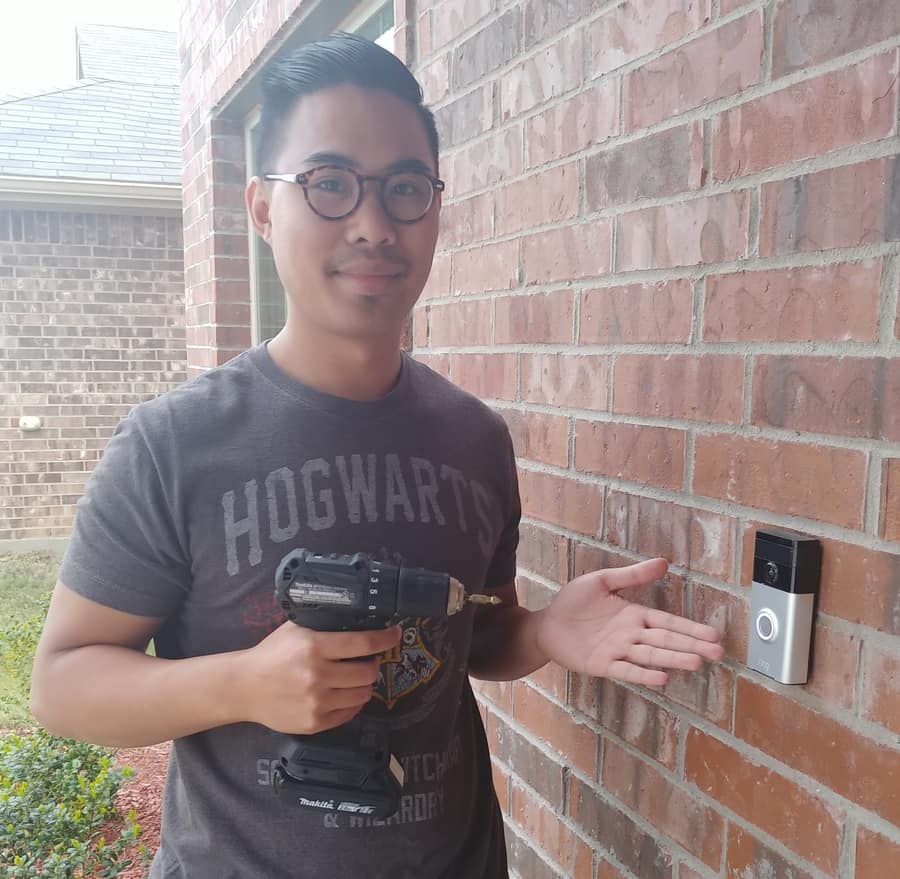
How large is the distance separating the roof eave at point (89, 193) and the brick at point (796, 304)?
25.0ft

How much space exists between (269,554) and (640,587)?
693 mm

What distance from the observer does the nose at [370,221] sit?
4.29 ft

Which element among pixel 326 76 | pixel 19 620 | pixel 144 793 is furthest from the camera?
pixel 19 620

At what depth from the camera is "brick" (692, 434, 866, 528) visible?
1.08 m

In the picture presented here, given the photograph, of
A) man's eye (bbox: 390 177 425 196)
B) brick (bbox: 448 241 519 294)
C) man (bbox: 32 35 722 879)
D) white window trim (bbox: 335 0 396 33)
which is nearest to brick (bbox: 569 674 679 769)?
man (bbox: 32 35 722 879)

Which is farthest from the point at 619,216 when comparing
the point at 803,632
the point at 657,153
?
the point at 803,632

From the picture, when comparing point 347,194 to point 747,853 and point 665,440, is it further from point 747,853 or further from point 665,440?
point 747,853

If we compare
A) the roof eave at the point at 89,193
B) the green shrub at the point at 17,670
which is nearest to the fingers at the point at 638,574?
the green shrub at the point at 17,670

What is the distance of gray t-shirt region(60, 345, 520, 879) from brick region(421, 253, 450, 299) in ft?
2.43

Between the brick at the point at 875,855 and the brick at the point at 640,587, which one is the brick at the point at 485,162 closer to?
the brick at the point at 640,587

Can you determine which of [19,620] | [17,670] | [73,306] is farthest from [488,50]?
[73,306]

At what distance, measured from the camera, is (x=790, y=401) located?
3.81 feet

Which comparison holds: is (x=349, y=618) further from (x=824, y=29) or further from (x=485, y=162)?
(x=485, y=162)

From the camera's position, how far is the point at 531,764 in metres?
1.90
